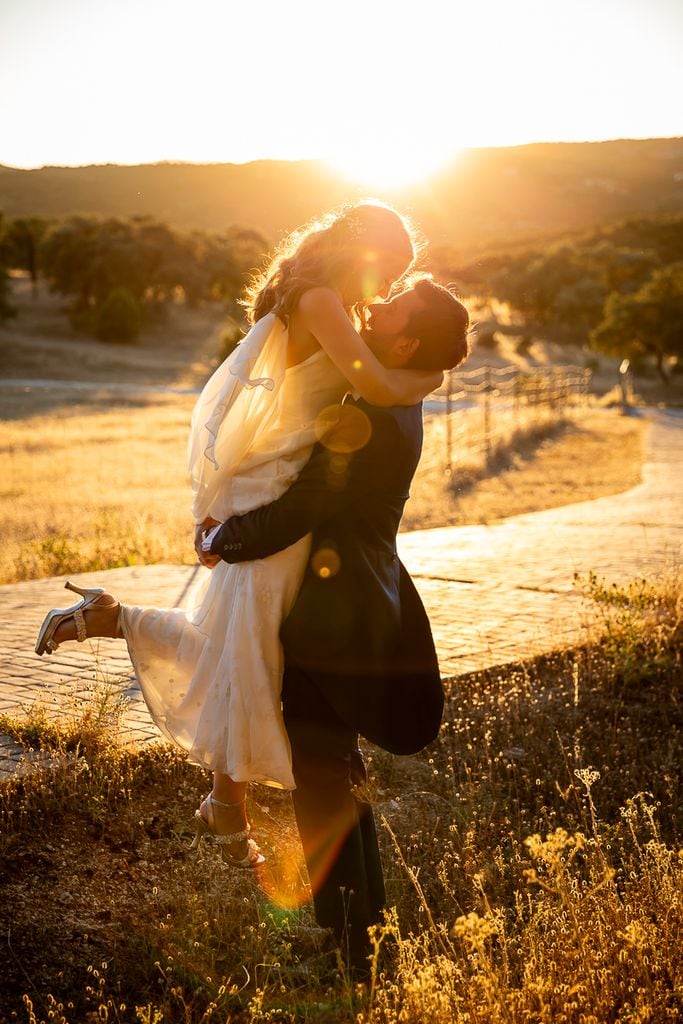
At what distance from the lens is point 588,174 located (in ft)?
491

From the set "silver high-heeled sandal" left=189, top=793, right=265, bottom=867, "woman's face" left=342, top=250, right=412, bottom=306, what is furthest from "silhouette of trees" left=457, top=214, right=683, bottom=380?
"silver high-heeled sandal" left=189, top=793, right=265, bottom=867

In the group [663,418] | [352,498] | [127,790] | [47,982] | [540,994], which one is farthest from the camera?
[663,418]

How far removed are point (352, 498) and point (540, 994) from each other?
1.35 m

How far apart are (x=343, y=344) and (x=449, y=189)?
146739 mm

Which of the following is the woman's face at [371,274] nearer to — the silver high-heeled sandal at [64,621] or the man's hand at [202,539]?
the man's hand at [202,539]

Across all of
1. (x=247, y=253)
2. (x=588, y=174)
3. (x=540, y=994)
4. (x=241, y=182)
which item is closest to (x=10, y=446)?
(x=540, y=994)

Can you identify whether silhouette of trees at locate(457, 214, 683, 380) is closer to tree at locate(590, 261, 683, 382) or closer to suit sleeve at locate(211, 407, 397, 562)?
tree at locate(590, 261, 683, 382)

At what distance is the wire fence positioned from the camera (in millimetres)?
19609

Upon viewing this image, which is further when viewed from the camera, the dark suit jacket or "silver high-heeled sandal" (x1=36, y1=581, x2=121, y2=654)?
"silver high-heeled sandal" (x1=36, y1=581, x2=121, y2=654)

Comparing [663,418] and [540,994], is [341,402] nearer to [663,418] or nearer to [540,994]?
[540,994]

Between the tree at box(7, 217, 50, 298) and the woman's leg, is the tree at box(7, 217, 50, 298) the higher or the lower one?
the higher one

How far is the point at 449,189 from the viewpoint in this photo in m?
143

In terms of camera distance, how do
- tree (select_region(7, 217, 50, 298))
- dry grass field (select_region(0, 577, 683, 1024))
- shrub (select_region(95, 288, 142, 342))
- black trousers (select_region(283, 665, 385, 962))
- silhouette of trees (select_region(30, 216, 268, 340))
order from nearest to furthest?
Answer: dry grass field (select_region(0, 577, 683, 1024))
black trousers (select_region(283, 665, 385, 962))
shrub (select_region(95, 288, 142, 342))
silhouette of trees (select_region(30, 216, 268, 340))
tree (select_region(7, 217, 50, 298))

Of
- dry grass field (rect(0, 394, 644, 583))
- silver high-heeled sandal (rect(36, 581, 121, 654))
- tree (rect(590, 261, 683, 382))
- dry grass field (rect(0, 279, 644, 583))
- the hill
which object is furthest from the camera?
the hill
